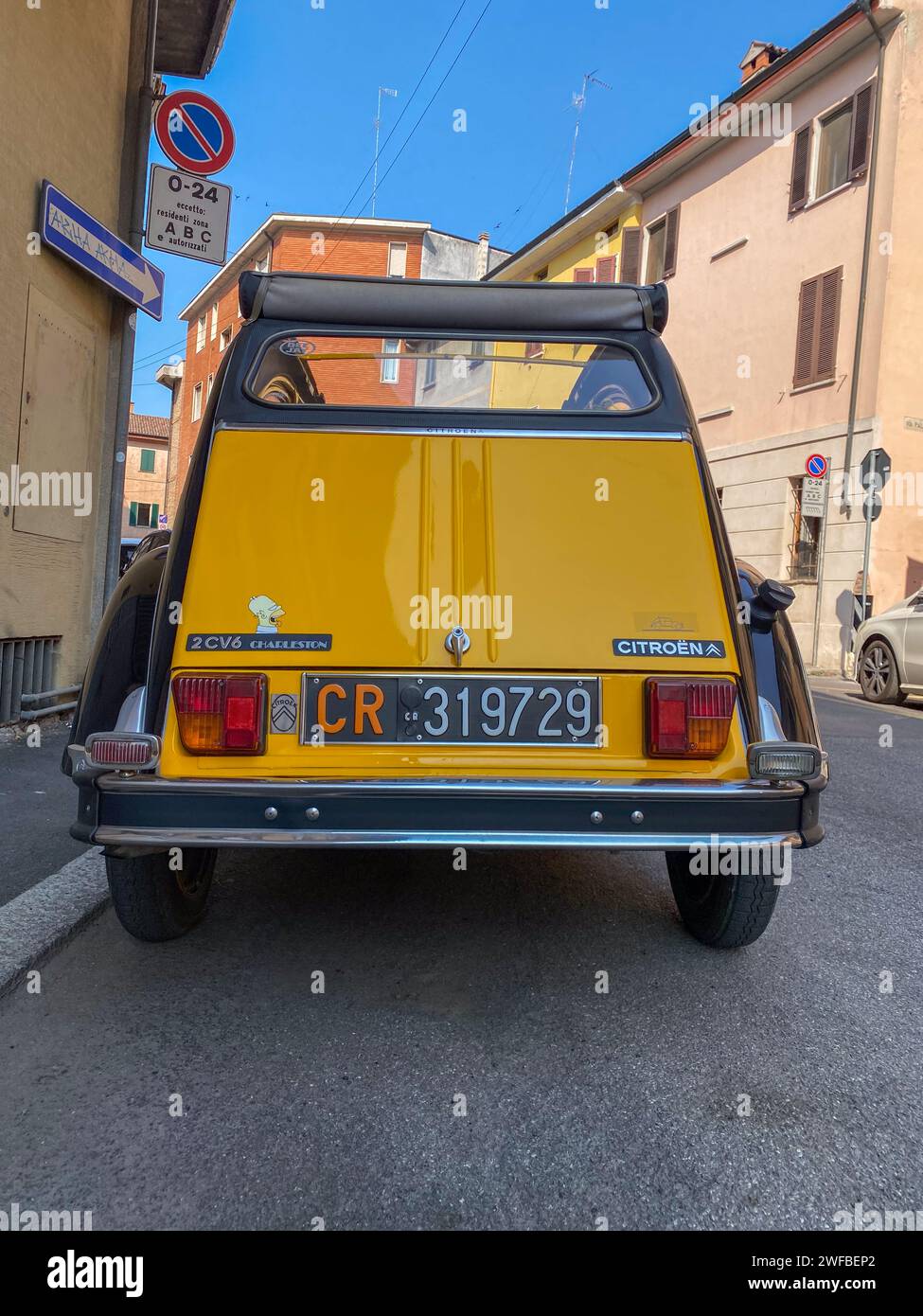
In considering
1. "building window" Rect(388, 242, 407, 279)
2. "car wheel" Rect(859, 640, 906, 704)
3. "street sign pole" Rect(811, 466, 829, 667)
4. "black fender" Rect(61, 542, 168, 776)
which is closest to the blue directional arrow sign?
"black fender" Rect(61, 542, 168, 776)

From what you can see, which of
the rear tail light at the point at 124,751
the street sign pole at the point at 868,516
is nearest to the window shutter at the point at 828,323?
the street sign pole at the point at 868,516

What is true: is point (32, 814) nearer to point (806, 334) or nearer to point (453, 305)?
point (453, 305)

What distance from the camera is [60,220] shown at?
6.45 metres

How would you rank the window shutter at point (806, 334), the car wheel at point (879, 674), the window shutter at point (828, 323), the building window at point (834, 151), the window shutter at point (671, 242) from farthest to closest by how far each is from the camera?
the window shutter at point (671, 242) → the window shutter at point (806, 334) → the building window at point (834, 151) → the window shutter at point (828, 323) → the car wheel at point (879, 674)

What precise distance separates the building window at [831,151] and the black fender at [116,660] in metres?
17.3

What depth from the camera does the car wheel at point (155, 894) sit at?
2824 mm

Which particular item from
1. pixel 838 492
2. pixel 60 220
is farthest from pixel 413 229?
pixel 60 220

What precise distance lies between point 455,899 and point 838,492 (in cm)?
1495

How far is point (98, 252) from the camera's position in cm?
707

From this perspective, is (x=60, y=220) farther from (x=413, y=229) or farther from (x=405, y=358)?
(x=413, y=229)

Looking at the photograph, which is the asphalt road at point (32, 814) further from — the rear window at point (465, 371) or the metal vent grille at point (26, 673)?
the rear window at point (465, 371)

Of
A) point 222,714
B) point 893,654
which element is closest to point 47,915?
point 222,714

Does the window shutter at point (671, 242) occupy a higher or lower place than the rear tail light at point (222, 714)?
higher

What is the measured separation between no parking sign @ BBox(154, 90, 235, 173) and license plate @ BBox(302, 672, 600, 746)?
6.14 metres
